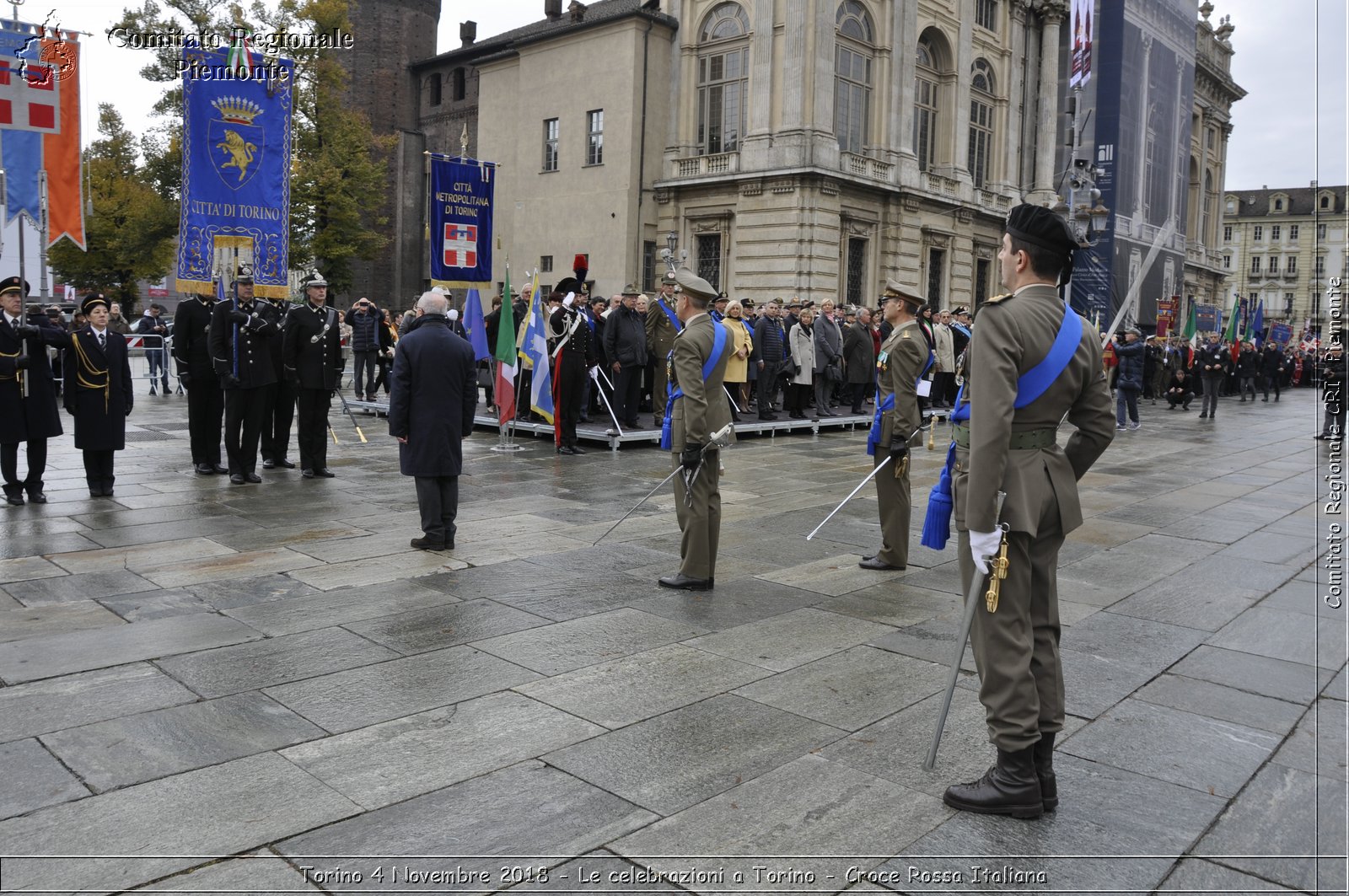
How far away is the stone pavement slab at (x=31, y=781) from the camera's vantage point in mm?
3709

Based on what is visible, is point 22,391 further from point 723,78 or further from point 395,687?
point 723,78

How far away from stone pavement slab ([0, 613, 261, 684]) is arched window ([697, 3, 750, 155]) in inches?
1076

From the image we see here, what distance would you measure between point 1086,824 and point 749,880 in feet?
4.38

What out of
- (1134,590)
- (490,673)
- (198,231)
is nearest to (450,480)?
(490,673)

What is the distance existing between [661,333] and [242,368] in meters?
6.96

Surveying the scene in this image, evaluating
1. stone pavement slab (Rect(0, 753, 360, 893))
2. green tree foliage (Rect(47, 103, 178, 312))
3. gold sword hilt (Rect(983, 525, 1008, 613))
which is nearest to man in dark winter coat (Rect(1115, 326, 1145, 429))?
gold sword hilt (Rect(983, 525, 1008, 613))

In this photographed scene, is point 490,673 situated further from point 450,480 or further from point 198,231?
point 198,231

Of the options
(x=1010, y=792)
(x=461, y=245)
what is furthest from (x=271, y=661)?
(x=461, y=245)

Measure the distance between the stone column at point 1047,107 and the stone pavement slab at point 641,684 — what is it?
126ft

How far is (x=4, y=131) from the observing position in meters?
12.7

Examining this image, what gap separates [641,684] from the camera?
16.7 ft

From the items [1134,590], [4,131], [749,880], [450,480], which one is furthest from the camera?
[4,131]

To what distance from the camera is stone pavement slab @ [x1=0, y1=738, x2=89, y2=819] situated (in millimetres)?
3709

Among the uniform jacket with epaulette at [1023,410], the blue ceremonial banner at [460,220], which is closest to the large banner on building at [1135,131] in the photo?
the blue ceremonial banner at [460,220]
